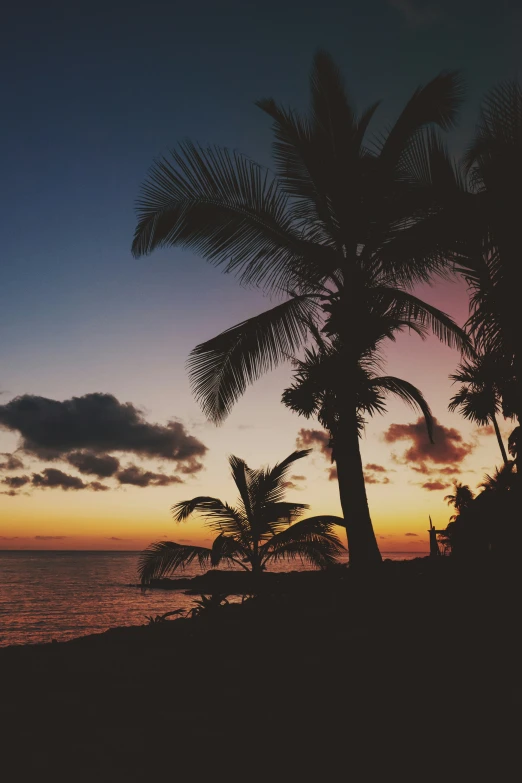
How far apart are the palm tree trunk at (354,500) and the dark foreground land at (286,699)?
6.82 feet

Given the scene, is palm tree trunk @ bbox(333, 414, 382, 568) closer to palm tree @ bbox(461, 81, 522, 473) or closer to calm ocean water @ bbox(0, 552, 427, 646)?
palm tree @ bbox(461, 81, 522, 473)

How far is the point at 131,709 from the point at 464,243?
17.6 ft

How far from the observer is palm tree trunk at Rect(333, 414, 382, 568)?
24.6ft

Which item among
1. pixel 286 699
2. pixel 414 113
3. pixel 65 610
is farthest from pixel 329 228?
pixel 65 610

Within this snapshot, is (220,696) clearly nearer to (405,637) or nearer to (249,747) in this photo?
(249,747)

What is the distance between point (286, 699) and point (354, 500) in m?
4.38

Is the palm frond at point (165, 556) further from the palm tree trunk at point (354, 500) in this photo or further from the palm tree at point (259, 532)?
the palm tree trunk at point (354, 500)

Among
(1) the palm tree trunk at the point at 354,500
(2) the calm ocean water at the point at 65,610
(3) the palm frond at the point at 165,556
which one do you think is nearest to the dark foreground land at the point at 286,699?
(1) the palm tree trunk at the point at 354,500

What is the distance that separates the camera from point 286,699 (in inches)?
132

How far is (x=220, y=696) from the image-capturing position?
3.49 m

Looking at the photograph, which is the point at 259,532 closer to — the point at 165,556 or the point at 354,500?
the point at 165,556

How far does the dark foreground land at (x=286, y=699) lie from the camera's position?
2.71 meters

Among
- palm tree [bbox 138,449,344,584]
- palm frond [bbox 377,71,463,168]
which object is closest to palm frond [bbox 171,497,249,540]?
palm tree [bbox 138,449,344,584]

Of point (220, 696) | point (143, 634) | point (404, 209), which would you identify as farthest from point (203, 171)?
point (220, 696)
